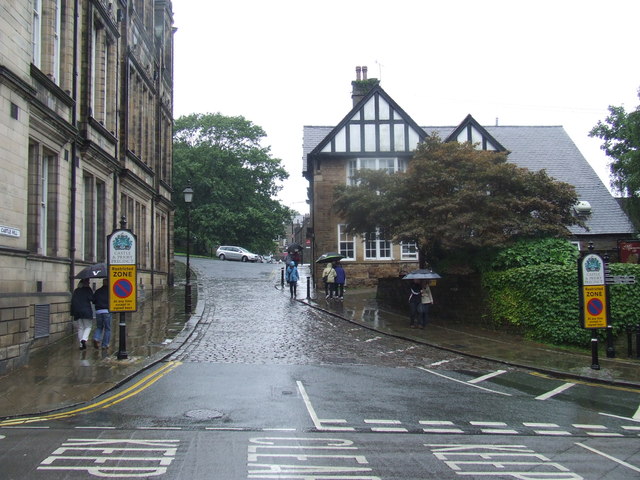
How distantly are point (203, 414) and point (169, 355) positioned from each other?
5.23 meters

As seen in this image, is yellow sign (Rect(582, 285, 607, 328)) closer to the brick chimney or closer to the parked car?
the brick chimney

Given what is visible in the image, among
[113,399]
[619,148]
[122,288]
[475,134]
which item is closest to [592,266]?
[122,288]

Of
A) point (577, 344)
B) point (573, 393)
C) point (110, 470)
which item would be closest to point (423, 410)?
point (573, 393)

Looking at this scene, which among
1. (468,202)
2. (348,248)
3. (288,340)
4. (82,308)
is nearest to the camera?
(82,308)

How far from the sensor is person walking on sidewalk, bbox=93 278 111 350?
44.9ft

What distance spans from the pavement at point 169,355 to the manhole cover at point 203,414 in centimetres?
187

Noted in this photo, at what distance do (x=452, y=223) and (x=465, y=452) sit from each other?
12.6 metres

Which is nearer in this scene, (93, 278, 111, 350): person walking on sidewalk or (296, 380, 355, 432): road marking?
(296, 380, 355, 432): road marking

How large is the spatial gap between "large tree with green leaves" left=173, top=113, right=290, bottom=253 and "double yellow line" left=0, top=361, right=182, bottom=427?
1867 inches

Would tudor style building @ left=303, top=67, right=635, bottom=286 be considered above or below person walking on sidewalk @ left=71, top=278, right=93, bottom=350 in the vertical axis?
above

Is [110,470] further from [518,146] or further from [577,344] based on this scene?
[518,146]

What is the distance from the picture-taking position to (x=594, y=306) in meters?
14.1

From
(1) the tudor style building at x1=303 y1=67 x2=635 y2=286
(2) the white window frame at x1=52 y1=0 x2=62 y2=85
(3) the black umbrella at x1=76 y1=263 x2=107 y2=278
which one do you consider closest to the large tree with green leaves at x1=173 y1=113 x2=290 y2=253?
(1) the tudor style building at x1=303 y1=67 x2=635 y2=286

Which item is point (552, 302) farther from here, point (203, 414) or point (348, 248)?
point (348, 248)
